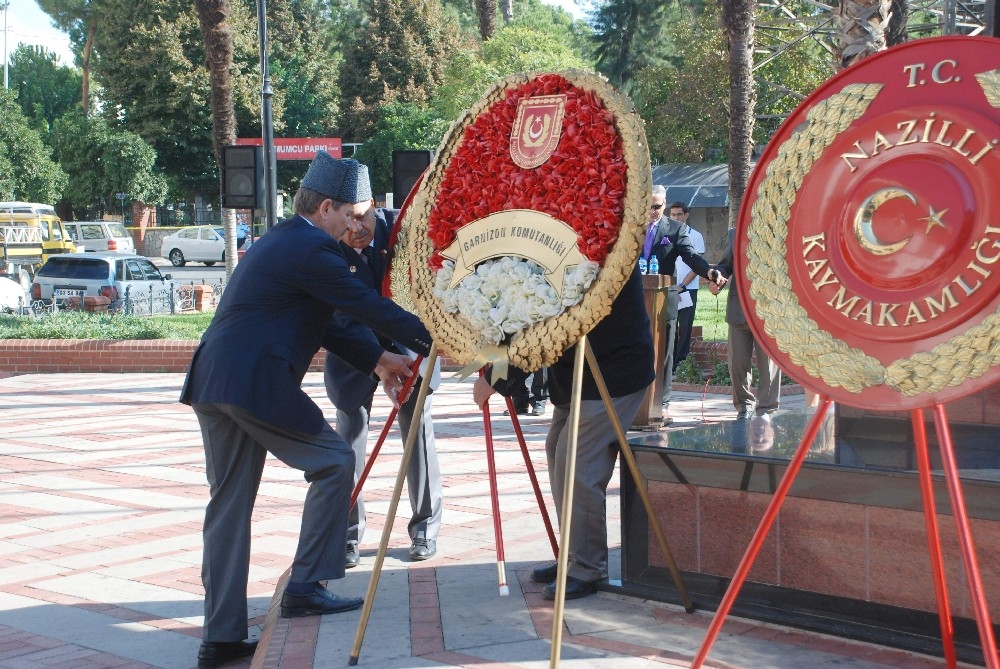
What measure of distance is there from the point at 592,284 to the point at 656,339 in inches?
238

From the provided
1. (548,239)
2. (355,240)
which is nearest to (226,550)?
(355,240)

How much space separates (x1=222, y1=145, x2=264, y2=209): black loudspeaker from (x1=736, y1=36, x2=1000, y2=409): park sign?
12.6m

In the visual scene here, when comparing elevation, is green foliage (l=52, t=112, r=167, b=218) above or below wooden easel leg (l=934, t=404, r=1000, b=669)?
above

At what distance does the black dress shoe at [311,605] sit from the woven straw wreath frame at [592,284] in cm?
126

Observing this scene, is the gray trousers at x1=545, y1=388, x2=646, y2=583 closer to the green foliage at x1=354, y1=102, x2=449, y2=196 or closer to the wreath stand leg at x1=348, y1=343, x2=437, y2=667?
the wreath stand leg at x1=348, y1=343, x2=437, y2=667

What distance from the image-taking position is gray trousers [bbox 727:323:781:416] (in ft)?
32.0

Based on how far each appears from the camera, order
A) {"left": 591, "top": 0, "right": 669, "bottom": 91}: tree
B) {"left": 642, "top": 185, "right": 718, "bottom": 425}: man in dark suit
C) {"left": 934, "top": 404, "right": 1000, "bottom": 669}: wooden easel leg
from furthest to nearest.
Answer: {"left": 591, "top": 0, "right": 669, "bottom": 91}: tree < {"left": 642, "top": 185, "right": 718, "bottom": 425}: man in dark suit < {"left": 934, "top": 404, "right": 1000, "bottom": 669}: wooden easel leg

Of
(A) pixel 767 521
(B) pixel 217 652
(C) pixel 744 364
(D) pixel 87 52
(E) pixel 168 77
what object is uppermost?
(D) pixel 87 52

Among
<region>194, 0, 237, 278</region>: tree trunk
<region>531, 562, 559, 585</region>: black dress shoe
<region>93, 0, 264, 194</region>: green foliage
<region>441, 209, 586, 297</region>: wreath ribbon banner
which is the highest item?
<region>93, 0, 264, 194</region>: green foliage

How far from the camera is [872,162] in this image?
10.9ft

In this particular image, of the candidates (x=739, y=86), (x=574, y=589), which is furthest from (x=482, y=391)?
(x=739, y=86)

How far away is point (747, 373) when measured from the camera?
10047 mm

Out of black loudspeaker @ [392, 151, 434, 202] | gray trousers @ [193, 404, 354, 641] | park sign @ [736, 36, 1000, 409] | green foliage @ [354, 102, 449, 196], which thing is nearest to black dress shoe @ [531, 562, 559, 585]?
gray trousers @ [193, 404, 354, 641]

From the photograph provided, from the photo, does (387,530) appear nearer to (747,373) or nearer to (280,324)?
(280,324)
